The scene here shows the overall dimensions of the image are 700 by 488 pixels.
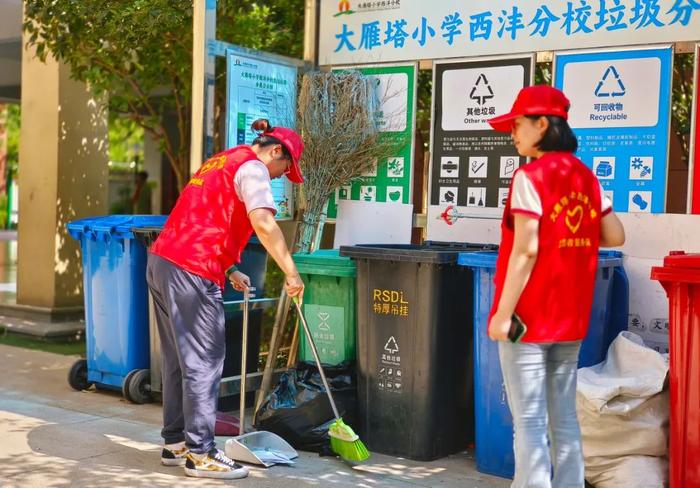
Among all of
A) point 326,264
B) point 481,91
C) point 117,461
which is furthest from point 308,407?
point 481,91

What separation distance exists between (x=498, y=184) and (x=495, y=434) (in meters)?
1.74

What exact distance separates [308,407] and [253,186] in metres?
1.41

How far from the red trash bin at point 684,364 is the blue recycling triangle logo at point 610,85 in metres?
1.56

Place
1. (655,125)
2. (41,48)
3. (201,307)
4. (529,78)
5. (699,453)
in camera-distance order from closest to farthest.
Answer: (699,453)
(201,307)
(655,125)
(529,78)
(41,48)

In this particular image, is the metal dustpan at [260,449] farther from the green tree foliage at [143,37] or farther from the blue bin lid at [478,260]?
the green tree foliage at [143,37]

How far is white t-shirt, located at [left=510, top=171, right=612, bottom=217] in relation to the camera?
3584 millimetres

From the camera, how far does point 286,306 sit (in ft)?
20.8

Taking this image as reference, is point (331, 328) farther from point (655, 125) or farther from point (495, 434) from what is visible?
point (655, 125)

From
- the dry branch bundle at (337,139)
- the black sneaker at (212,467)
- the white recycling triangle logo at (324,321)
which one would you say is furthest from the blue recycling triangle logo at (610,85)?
the black sneaker at (212,467)

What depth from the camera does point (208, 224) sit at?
4.82 m

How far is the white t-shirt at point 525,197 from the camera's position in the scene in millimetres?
3584

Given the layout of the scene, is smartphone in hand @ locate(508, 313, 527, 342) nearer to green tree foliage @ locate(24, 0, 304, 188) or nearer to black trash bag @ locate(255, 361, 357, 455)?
black trash bag @ locate(255, 361, 357, 455)

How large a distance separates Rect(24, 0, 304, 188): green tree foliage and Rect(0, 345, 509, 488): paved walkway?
2831mm

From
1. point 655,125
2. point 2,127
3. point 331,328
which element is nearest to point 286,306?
point 331,328
